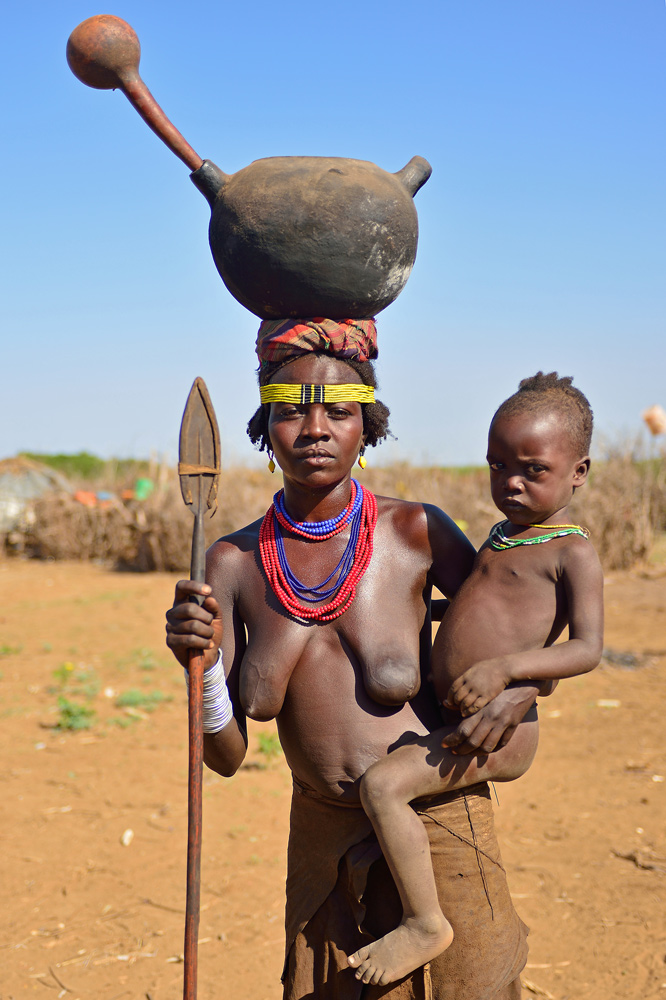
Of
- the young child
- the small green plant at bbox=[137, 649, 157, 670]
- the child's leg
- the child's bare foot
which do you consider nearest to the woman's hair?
the young child

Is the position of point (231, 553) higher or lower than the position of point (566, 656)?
higher

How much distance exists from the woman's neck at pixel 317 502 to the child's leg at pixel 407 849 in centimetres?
66

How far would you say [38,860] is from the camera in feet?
16.0

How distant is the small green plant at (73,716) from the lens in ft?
22.7

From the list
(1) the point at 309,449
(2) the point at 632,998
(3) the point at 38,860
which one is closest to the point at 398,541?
(1) the point at 309,449

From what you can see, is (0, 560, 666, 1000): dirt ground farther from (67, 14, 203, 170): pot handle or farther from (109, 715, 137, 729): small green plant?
(67, 14, 203, 170): pot handle

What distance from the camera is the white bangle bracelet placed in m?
2.08

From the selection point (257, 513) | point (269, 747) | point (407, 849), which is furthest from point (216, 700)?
point (257, 513)

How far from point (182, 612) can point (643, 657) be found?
766 centimetres

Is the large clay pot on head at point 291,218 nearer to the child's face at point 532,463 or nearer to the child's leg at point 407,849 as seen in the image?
the child's face at point 532,463

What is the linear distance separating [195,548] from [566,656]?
918 mm

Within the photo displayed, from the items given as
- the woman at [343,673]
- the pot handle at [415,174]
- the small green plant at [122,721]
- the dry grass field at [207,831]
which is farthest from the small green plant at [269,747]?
the pot handle at [415,174]

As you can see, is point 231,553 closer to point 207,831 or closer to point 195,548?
point 195,548

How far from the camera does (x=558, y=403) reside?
7.13 ft
